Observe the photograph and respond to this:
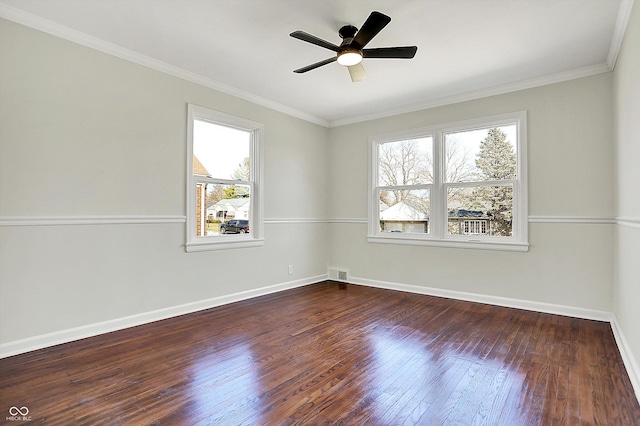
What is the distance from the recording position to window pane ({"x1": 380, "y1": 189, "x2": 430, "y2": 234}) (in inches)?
189

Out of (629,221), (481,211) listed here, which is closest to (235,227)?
(481,211)

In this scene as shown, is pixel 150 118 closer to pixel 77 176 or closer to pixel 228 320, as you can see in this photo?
pixel 77 176

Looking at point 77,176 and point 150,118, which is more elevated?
point 150,118

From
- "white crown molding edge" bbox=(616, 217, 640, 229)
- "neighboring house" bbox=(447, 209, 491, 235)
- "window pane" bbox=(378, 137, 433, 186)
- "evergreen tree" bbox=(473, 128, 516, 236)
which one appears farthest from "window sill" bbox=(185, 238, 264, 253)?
"white crown molding edge" bbox=(616, 217, 640, 229)

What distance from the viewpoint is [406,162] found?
196 inches

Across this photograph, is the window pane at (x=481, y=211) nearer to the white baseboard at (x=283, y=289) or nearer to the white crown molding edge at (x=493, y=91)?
the white baseboard at (x=283, y=289)

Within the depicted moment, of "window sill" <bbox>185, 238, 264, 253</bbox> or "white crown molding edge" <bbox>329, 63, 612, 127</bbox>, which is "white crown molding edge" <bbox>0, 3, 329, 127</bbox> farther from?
"window sill" <bbox>185, 238, 264, 253</bbox>

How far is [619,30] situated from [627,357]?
8.46 feet

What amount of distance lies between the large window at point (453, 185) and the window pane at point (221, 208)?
1958mm

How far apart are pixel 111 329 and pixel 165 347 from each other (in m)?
0.74

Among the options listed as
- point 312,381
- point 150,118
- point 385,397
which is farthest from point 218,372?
point 150,118

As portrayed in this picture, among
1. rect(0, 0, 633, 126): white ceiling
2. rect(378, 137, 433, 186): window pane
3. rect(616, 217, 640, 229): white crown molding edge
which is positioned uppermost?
rect(0, 0, 633, 126): white ceiling

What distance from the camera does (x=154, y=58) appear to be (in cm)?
342

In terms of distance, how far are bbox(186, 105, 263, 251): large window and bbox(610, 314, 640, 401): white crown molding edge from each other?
376 centimetres
